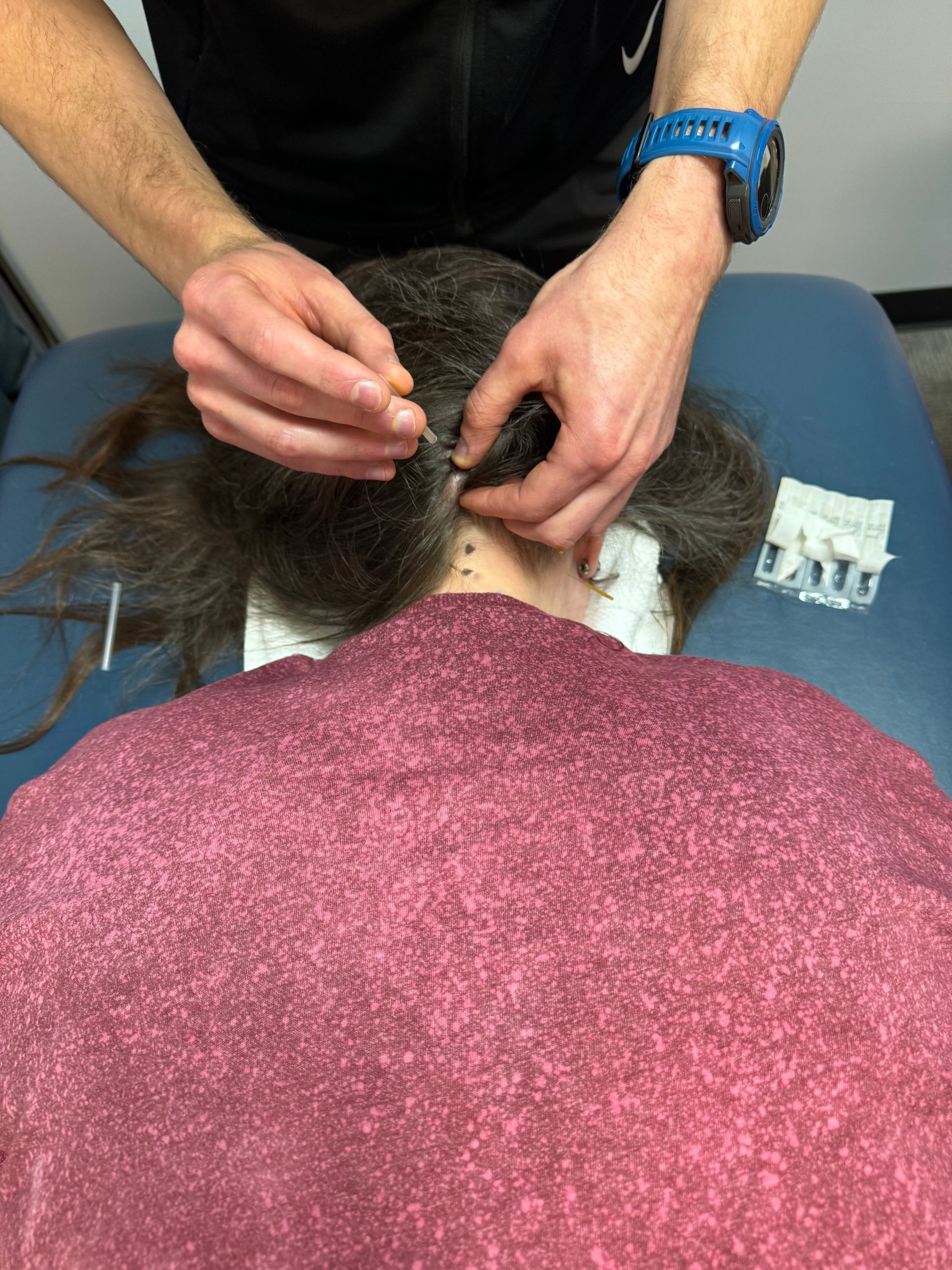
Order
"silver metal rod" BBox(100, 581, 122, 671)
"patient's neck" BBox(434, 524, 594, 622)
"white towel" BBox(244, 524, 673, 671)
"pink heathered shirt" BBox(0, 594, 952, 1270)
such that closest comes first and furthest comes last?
1. "pink heathered shirt" BBox(0, 594, 952, 1270)
2. "patient's neck" BBox(434, 524, 594, 622)
3. "white towel" BBox(244, 524, 673, 671)
4. "silver metal rod" BBox(100, 581, 122, 671)

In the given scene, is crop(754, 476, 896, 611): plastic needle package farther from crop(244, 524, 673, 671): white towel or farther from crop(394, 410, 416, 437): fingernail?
crop(394, 410, 416, 437): fingernail

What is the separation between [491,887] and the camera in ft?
1.93

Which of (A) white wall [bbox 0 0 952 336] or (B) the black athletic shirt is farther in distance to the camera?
(A) white wall [bbox 0 0 952 336]

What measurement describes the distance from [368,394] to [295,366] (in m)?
0.06

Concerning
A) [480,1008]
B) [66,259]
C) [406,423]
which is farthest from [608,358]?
[66,259]

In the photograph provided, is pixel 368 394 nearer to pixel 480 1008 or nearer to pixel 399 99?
pixel 480 1008

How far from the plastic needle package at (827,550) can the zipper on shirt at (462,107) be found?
614mm

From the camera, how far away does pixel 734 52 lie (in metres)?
0.90

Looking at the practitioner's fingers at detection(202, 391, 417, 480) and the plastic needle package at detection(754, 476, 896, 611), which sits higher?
the practitioner's fingers at detection(202, 391, 417, 480)

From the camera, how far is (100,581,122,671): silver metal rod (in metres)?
1.20

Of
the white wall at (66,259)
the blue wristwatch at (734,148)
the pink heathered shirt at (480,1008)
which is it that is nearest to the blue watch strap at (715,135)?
the blue wristwatch at (734,148)

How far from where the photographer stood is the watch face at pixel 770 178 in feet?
2.92

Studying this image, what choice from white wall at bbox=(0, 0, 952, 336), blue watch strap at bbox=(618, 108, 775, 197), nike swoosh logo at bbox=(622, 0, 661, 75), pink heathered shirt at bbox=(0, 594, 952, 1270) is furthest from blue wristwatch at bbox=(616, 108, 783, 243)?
white wall at bbox=(0, 0, 952, 336)

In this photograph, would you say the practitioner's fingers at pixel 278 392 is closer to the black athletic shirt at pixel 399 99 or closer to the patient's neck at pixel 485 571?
the patient's neck at pixel 485 571
